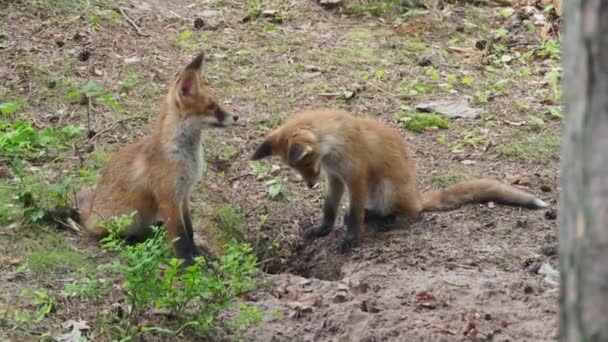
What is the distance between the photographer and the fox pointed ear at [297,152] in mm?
7219

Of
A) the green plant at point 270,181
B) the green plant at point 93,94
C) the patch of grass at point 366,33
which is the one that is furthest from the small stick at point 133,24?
the green plant at point 270,181

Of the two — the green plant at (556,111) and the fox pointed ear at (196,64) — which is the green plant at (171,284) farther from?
the green plant at (556,111)

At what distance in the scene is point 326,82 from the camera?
1098 cm

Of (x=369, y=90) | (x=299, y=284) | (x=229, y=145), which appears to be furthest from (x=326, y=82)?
(x=299, y=284)

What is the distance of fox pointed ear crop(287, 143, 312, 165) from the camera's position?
7219mm

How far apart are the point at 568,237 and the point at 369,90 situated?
8.50m

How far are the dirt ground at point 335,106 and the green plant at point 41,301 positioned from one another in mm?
65

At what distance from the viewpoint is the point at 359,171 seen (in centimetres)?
761

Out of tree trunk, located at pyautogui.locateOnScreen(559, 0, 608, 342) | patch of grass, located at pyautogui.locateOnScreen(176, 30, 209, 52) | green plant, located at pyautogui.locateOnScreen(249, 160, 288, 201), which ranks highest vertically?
tree trunk, located at pyautogui.locateOnScreen(559, 0, 608, 342)

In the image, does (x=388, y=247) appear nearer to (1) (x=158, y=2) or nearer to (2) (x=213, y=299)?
(2) (x=213, y=299)

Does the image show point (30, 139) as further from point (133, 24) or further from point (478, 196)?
point (478, 196)

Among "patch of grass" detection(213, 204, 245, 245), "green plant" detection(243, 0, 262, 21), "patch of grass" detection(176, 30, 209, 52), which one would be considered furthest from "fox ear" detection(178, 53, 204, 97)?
Result: "green plant" detection(243, 0, 262, 21)

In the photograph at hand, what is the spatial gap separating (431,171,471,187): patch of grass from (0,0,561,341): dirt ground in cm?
2

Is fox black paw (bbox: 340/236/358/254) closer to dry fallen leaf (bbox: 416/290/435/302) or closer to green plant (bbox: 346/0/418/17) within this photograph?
dry fallen leaf (bbox: 416/290/435/302)
